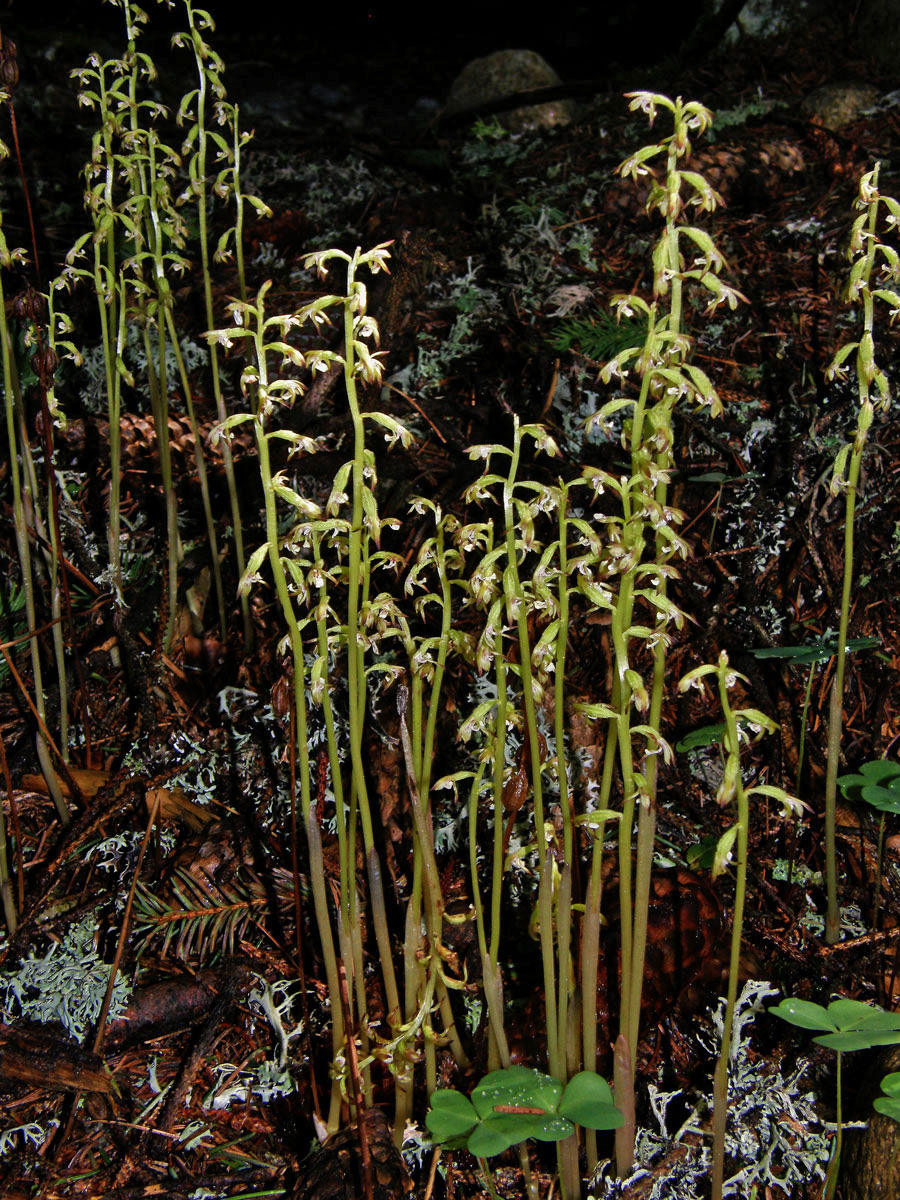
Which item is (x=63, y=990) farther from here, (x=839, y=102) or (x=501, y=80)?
(x=501, y=80)

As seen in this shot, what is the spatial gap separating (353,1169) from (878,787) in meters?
1.39

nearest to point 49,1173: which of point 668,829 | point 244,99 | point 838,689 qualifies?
point 668,829

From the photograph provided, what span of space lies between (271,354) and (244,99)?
3.76 metres

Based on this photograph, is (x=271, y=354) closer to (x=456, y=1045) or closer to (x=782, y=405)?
(x=782, y=405)

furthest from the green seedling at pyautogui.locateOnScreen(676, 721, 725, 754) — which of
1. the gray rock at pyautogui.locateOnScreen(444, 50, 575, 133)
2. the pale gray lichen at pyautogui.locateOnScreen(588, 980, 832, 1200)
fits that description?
the gray rock at pyautogui.locateOnScreen(444, 50, 575, 133)

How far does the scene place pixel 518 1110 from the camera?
1514 mm

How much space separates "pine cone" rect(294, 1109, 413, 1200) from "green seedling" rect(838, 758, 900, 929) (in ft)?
3.84

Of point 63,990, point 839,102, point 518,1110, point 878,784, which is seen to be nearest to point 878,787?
point 878,784

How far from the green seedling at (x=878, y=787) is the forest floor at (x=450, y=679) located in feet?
0.52

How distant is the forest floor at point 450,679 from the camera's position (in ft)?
6.13

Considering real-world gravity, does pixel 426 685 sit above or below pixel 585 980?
above

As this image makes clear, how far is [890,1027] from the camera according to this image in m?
1.51

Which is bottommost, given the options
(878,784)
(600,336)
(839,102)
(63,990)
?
(63,990)

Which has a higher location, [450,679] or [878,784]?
[450,679]
